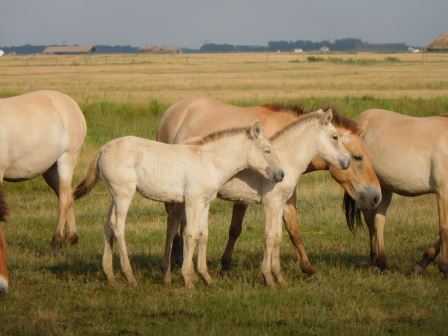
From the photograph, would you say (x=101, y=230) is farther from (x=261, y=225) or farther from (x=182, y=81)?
(x=182, y=81)

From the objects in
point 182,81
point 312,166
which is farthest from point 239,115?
point 182,81

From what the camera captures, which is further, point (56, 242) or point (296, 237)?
point (56, 242)

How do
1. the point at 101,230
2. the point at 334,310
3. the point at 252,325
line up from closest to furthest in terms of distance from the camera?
the point at 252,325
the point at 334,310
the point at 101,230

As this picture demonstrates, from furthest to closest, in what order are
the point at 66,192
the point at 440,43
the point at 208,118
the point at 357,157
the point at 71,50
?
1. the point at 71,50
2. the point at 440,43
3. the point at 66,192
4. the point at 208,118
5. the point at 357,157

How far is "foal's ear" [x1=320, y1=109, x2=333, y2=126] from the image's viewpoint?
869cm

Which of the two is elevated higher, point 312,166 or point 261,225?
point 312,166

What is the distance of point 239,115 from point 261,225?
3.17 metres

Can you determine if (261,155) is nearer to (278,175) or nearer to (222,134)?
(278,175)

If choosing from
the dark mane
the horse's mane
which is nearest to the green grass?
the dark mane

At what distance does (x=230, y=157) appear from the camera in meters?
8.55

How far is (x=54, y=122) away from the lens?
1150 cm

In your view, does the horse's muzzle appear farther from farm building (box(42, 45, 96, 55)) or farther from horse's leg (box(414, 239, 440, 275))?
farm building (box(42, 45, 96, 55))

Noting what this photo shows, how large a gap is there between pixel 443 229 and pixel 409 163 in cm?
82

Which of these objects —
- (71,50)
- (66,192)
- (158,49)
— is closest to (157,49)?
(158,49)
